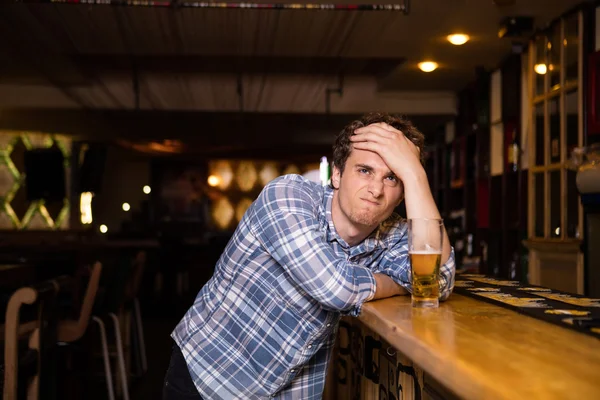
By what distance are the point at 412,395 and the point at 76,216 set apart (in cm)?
1193

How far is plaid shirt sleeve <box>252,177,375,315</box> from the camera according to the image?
1612mm

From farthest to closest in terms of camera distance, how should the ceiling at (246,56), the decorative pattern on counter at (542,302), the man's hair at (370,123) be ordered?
the ceiling at (246,56), the man's hair at (370,123), the decorative pattern on counter at (542,302)

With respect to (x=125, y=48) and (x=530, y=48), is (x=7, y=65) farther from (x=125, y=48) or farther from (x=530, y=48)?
(x=530, y=48)

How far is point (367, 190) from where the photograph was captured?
175cm

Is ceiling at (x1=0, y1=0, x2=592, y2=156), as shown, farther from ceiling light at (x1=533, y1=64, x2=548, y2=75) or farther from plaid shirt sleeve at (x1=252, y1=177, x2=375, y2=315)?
plaid shirt sleeve at (x1=252, y1=177, x2=375, y2=315)

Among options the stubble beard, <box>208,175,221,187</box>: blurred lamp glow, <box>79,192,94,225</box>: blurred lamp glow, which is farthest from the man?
<box>208,175,221,187</box>: blurred lamp glow

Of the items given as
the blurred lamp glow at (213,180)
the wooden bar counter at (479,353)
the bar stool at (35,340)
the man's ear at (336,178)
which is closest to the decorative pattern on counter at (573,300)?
the wooden bar counter at (479,353)

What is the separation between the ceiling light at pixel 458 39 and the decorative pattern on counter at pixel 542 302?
3243 mm

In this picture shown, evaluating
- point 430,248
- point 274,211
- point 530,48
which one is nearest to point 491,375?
point 430,248

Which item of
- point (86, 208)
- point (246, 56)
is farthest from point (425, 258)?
point (86, 208)

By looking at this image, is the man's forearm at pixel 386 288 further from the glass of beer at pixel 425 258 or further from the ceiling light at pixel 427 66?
the ceiling light at pixel 427 66

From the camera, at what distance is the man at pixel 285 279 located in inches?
67.4

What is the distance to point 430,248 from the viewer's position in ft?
5.48

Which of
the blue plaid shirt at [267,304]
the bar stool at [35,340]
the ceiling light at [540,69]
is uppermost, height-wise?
the ceiling light at [540,69]
